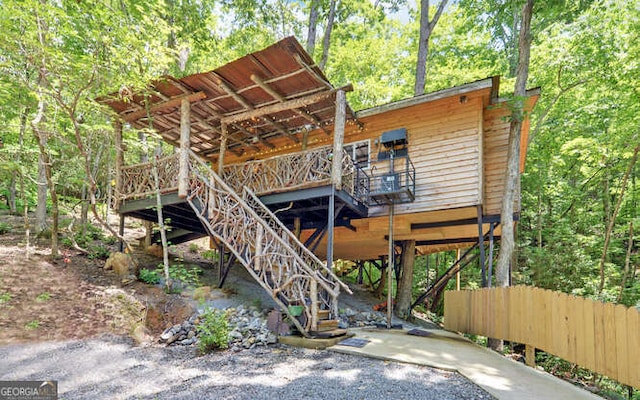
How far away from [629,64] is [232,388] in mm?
14499

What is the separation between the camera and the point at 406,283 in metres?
12.4

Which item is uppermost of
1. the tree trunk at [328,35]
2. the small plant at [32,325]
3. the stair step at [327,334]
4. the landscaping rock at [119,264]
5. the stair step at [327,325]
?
the tree trunk at [328,35]

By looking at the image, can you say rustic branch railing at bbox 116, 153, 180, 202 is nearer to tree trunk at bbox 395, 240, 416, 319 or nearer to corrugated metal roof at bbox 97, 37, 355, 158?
corrugated metal roof at bbox 97, 37, 355, 158

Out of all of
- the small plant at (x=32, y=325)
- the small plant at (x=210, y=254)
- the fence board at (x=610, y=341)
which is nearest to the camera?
the fence board at (x=610, y=341)

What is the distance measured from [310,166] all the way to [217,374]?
17.7ft

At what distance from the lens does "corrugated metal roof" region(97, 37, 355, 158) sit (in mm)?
7770

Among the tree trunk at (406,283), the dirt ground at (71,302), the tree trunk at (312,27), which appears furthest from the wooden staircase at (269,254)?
the tree trunk at (312,27)

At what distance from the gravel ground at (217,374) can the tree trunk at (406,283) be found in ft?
23.2

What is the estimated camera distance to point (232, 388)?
4.12 m

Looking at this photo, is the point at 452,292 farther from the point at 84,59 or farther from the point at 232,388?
the point at 84,59

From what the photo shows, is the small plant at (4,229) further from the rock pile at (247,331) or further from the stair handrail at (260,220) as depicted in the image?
the rock pile at (247,331)

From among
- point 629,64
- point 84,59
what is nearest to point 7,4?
point 84,59

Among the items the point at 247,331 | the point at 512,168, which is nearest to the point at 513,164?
the point at 512,168

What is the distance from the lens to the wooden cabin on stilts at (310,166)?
315 inches
